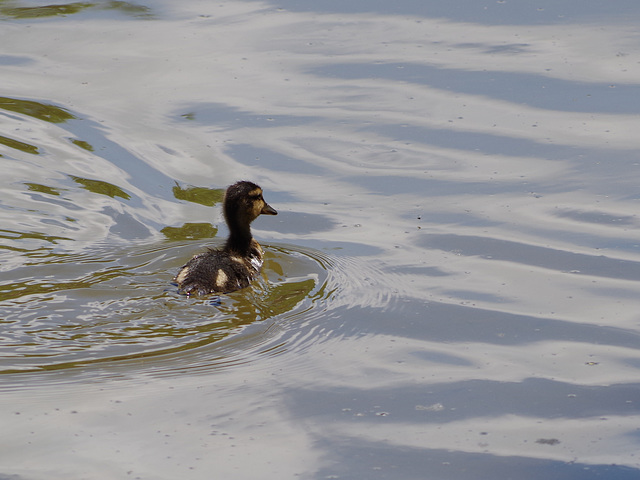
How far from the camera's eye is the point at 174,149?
973 centimetres

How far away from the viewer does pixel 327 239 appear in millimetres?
8109

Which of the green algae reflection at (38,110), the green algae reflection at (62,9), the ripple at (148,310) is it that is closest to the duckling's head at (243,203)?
the ripple at (148,310)

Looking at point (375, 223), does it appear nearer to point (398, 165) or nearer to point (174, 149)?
point (398, 165)

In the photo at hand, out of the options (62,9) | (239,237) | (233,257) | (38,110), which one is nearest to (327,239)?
(239,237)

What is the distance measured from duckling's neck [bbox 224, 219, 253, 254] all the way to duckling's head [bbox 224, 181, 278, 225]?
0.08 feet

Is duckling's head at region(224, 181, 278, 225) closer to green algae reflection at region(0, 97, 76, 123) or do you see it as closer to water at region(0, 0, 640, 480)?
water at region(0, 0, 640, 480)

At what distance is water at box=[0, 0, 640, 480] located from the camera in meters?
5.26

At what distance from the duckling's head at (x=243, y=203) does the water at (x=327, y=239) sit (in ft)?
1.14

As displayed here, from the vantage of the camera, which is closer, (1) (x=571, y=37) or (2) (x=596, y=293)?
(2) (x=596, y=293)

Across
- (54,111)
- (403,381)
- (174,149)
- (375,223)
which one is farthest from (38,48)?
(403,381)

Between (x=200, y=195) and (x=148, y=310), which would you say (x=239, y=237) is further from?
(x=148, y=310)

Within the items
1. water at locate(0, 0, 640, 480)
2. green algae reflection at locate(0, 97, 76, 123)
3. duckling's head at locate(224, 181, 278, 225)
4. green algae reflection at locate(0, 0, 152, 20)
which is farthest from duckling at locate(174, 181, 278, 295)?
green algae reflection at locate(0, 0, 152, 20)

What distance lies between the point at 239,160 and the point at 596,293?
364cm

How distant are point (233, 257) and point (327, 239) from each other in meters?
0.81
